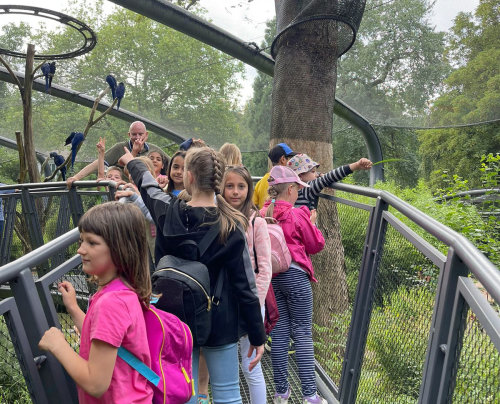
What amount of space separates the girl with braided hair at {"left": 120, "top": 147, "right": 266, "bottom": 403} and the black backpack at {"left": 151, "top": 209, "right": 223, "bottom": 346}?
1.7 inches

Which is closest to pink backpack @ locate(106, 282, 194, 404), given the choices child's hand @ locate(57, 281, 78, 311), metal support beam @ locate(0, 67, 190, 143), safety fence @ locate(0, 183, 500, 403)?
child's hand @ locate(57, 281, 78, 311)

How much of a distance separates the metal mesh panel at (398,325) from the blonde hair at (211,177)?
731 mm

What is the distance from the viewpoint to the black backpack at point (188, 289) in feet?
6.31

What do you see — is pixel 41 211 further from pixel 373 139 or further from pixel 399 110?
pixel 373 139

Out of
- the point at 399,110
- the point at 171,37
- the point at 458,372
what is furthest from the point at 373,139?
the point at 458,372

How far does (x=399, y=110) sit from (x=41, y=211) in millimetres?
7774

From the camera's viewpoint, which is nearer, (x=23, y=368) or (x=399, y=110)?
(x=23, y=368)

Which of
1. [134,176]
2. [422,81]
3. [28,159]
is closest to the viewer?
[134,176]

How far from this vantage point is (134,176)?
2.45m

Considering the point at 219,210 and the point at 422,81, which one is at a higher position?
the point at 422,81

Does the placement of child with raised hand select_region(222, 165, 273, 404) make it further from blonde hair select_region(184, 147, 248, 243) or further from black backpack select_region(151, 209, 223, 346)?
black backpack select_region(151, 209, 223, 346)

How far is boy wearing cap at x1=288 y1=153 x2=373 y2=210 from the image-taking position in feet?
10.5

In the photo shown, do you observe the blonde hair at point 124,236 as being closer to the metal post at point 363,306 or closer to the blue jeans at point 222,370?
the blue jeans at point 222,370

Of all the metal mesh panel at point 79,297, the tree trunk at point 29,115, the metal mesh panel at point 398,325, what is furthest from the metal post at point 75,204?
the metal mesh panel at point 398,325
